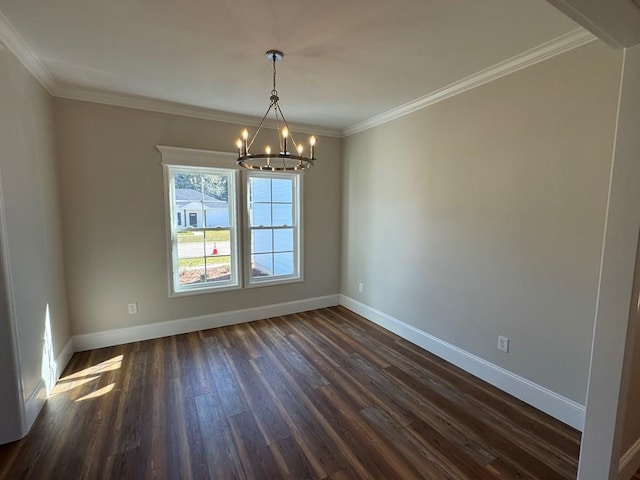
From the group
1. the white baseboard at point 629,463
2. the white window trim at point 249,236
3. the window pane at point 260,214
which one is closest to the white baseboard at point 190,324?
the white window trim at point 249,236

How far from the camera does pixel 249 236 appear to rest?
3988mm

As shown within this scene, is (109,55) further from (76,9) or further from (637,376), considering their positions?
(637,376)

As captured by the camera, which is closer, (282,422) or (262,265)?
(282,422)

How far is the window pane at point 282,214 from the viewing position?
166 inches

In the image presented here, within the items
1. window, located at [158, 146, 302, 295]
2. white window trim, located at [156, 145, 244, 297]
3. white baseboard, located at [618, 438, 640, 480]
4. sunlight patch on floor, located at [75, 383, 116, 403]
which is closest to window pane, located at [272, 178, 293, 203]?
window, located at [158, 146, 302, 295]

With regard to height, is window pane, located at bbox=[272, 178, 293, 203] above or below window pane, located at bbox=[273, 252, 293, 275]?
above

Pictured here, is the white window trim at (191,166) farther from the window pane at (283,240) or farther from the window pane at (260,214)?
the window pane at (283,240)

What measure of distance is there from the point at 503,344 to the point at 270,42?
2.96 metres

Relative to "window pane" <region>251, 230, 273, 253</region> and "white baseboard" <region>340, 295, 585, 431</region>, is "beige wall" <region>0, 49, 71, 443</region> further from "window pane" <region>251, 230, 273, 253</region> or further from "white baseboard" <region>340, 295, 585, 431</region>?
"white baseboard" <region>340, 295, 585, 431</region>

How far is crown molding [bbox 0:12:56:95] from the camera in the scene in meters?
1.91

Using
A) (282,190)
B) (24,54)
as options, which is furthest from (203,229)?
(24,54)

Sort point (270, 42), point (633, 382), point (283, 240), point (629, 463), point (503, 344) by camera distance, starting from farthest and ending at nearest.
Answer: point (283, 240) < point (503, 344) < point (270, 42) < point (629, 463) < point (633, 382)

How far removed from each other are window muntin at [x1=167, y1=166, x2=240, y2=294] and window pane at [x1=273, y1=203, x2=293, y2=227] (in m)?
0.59

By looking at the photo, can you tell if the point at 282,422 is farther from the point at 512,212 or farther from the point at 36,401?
the point at 512,212
